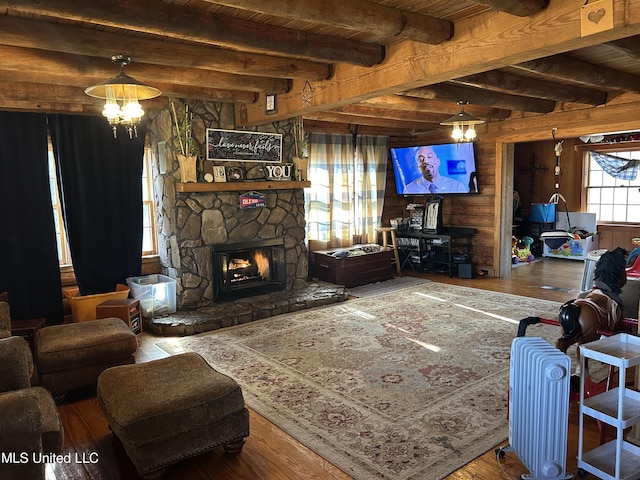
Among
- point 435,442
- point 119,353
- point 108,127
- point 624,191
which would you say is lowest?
point 435,442

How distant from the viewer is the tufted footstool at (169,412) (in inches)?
92.1

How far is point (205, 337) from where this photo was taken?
15.4 ft

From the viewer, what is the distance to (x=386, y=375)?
12.0 feet

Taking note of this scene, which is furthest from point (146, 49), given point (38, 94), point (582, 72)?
point (582, 72)

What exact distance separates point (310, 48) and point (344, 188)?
4.55m

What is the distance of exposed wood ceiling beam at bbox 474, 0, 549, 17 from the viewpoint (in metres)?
2.33

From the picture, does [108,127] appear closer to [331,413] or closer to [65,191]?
[65,191]

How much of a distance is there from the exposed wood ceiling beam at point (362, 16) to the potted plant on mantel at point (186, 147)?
116 inches

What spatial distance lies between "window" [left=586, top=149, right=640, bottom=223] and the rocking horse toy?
648cm

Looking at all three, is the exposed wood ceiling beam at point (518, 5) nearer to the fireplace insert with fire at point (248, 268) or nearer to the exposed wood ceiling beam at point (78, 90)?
the exposed wood ceiling beam at point (78, 90)

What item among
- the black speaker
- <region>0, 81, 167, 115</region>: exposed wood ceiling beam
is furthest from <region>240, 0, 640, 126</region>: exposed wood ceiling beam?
the black speaker

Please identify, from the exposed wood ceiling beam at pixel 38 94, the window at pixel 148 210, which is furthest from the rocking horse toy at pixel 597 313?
the window at pixel 148 210

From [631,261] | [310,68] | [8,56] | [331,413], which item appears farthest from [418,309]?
[8,56]

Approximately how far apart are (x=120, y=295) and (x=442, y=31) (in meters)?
4.02
